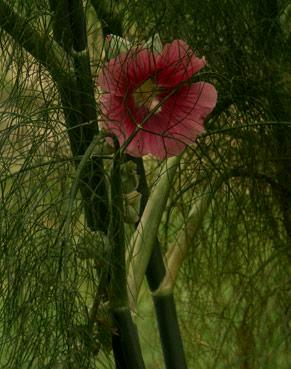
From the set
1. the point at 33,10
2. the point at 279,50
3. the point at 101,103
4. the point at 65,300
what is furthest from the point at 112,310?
the point at 279,50

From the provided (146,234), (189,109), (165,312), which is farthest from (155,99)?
(165,312)

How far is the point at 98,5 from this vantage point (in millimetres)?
1338

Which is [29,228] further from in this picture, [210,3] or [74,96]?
[210,3]

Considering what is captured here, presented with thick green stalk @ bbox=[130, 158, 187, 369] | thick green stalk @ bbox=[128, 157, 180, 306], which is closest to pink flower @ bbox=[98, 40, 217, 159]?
thick green stalk @ bbox=[128, 157, 180, 306]

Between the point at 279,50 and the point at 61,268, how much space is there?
55cm

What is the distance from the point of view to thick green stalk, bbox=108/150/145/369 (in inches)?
46.3

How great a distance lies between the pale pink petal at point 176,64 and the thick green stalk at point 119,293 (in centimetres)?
11

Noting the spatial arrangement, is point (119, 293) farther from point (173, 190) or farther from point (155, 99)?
point (173, 190)

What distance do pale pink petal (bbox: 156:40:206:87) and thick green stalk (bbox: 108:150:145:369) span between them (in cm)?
11

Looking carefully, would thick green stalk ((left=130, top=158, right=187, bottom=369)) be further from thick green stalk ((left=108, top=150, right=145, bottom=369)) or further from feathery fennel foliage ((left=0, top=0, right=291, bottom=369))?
thick green stalk ((left=108, top=150, right=145, bottom=369))

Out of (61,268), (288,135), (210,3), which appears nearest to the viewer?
(61,268)

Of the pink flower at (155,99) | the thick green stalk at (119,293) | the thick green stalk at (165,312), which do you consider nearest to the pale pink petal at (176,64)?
the pink flower at (155,99)

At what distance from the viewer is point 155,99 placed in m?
1.24

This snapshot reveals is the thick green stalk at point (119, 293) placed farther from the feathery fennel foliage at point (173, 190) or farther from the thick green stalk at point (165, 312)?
the thick green stalk at point (165, 312)
